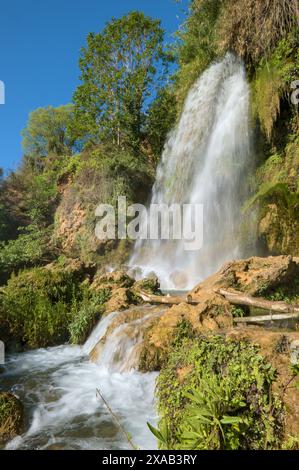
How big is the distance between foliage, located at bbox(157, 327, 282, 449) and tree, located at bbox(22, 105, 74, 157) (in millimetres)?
31612

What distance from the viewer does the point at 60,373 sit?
6070 mm

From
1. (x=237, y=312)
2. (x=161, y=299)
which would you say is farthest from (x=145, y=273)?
(x=237, y=312)

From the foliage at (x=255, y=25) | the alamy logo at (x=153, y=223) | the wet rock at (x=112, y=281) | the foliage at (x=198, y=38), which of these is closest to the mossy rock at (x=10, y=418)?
the wet rock at (x=112, y=281)

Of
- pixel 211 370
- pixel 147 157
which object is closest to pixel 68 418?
pixel 211 370

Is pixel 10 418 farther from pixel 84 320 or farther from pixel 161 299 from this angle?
pixel 161 299

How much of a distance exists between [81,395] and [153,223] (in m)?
12.5

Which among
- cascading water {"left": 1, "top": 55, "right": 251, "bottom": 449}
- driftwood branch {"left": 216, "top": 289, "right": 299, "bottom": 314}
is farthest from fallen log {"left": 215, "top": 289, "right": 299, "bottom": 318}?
cascading water {"left": 1, "top": 55, "right": 251, "bottom": 449}

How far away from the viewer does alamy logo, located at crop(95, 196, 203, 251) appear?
13.6m

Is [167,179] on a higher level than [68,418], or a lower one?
higher

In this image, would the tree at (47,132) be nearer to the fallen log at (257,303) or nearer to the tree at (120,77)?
the tree at (120,77)

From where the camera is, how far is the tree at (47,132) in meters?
33.7
